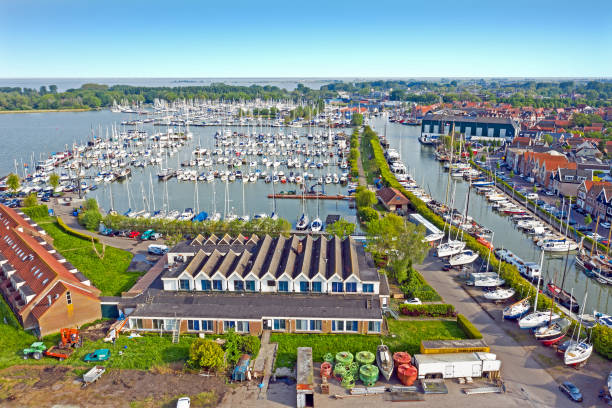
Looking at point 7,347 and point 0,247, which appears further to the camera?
point 0,247

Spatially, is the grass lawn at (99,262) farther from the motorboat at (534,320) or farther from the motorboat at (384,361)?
the motorboat at (534,320)

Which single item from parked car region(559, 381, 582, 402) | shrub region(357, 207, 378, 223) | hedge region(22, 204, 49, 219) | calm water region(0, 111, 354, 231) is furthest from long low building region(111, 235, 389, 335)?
hedge region(22, 204, 49, 219)

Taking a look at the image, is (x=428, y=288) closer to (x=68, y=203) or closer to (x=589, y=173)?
Answer: (x=589, y=173)

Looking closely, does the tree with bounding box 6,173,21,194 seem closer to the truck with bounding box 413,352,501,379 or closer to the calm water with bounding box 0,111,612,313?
the calm water with bounding box 0,111,612,313

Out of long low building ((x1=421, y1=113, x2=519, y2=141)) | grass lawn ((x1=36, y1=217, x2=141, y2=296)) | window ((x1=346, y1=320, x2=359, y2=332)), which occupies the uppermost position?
long low building ((x1=421, y1=113, x2=519, y2=141))

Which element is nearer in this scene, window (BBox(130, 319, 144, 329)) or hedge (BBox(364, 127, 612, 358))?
hedge (BBox(364, 127, 612, 358))

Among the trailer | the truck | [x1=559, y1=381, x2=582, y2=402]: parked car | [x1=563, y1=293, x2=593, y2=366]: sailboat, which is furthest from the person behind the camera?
[x1=563, y1=293, x2=593, y2=366]: sailboat

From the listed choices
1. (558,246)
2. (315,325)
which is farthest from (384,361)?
(558,246)

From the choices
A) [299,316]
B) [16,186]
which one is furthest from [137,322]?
[16,186]
